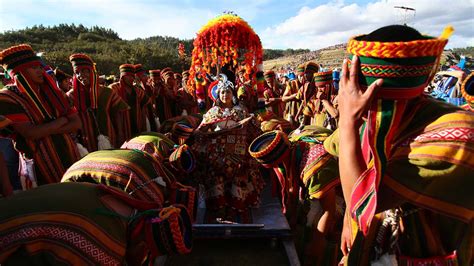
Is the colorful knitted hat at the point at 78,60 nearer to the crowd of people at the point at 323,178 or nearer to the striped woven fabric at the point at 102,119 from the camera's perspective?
the striped woven fabric at the point at 102,119

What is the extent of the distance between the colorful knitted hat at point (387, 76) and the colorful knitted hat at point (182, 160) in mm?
2521

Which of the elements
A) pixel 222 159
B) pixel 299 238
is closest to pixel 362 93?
pixel 299 238

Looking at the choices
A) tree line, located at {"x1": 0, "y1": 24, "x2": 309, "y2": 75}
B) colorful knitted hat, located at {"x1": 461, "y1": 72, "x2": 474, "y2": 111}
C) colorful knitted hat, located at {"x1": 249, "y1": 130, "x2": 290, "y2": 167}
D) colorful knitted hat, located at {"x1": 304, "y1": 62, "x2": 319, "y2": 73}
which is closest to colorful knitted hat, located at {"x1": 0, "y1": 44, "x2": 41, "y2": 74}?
colorful knitted hat, located at {"x1": 249, "y1": 130, "x2": 290, "y2": 167}

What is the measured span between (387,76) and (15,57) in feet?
11.0

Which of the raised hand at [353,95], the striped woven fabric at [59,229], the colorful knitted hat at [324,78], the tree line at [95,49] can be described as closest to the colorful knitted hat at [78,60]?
the striped woven fabric at [59,229]

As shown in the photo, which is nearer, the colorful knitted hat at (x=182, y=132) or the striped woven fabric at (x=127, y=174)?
the striped woven fabric at (x=127, y=174)

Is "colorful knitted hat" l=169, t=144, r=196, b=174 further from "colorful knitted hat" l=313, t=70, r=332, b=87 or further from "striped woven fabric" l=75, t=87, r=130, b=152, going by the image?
"colorful knitted hat" l=313, t=70, r=332, b=87

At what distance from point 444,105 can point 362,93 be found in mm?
390

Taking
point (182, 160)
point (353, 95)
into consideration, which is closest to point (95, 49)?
point (182, 160)

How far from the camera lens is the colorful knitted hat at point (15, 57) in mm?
3070

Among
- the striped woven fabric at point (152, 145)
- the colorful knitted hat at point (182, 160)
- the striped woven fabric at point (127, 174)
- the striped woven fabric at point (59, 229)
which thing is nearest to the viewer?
the striped woven fabric at point (59, 229)

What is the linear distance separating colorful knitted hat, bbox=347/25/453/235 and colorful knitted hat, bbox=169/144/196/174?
2.52 metres

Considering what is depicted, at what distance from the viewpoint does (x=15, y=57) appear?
3.11m

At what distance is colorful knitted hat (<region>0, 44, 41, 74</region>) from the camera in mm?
3070
